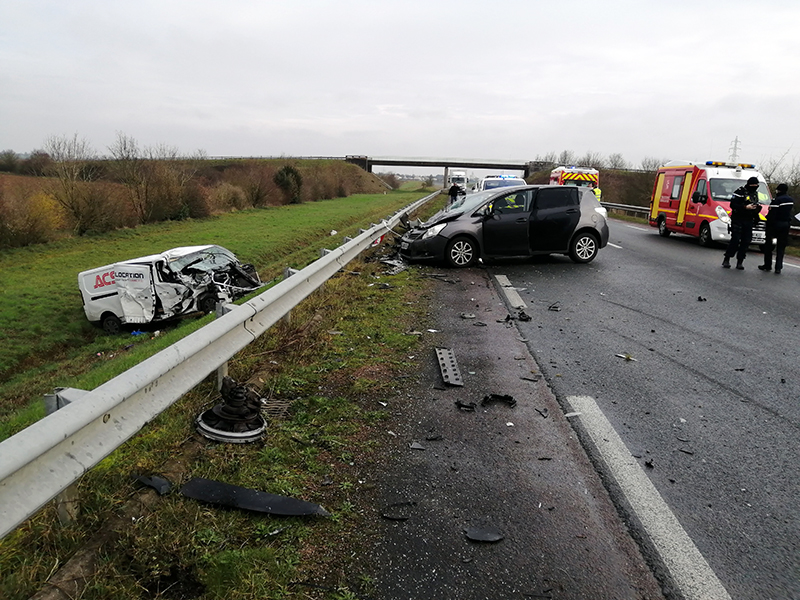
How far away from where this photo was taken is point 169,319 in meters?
14.1

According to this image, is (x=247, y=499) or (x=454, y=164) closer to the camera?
(x=247, y=499)

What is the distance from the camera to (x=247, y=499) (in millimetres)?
2740

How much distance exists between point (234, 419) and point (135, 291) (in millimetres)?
11845

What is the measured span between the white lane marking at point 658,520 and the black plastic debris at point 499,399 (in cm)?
52

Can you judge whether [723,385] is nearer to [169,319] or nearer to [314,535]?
[314,535]

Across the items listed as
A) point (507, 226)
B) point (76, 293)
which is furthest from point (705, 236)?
point (76, 293)

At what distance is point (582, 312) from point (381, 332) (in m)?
3.11

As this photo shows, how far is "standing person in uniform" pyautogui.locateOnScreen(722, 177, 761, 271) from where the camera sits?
38.7 ft

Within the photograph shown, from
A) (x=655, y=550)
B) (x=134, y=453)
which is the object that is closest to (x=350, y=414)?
(x=134, y=453)

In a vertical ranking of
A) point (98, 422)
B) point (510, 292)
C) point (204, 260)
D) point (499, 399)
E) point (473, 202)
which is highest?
point (473, 202)

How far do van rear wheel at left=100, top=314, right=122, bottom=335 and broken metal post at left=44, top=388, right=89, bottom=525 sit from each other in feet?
44.2

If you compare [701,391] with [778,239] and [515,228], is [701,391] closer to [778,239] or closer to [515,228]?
[515,228]

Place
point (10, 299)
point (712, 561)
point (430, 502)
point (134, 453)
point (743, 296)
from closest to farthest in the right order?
point (712, 561), point (430, 502), point (134, 453), point (743, 296), point (10, 299)

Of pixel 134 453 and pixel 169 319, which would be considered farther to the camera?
pixel 169 319
